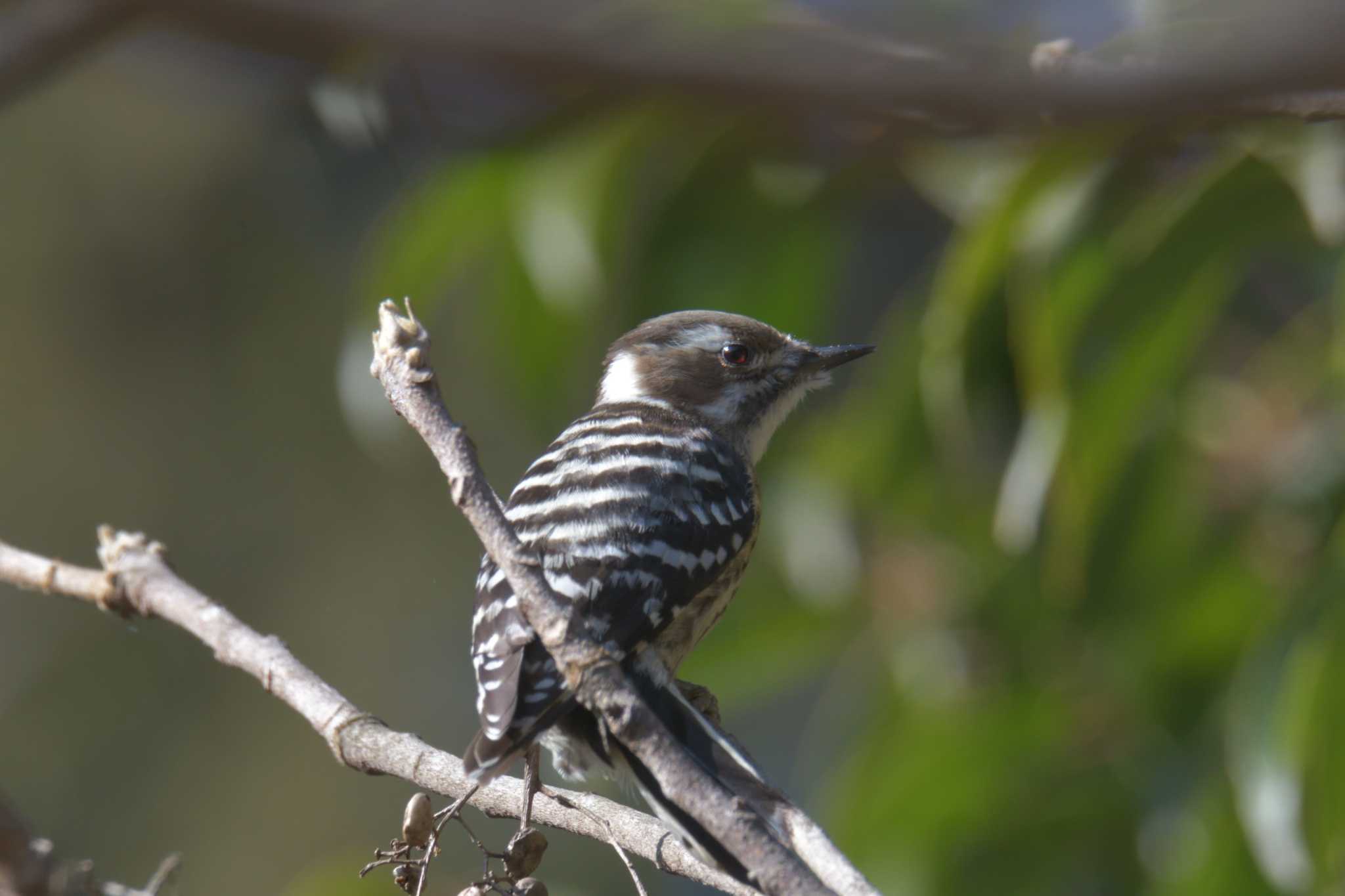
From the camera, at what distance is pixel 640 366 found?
408 cm

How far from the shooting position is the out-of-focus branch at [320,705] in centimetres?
243

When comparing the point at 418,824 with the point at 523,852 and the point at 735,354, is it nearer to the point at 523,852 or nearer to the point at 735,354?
the point at 523,852

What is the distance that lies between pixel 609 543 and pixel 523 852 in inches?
26.8

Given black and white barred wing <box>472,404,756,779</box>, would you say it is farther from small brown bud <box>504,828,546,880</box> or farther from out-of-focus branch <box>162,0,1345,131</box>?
out-of-focus branch <box>162,0,1345,131</box>

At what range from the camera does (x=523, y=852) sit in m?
2.31

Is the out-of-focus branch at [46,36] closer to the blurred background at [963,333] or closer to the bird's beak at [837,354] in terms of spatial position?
the blurred background at [963,333]

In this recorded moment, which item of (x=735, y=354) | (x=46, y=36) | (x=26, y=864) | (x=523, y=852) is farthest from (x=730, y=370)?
(x=46, y=36)

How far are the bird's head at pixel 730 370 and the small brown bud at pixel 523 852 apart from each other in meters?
1.76

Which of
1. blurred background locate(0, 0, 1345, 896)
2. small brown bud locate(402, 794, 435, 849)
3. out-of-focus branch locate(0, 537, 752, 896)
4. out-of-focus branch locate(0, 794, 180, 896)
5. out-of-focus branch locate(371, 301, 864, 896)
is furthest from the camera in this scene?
out-of-focus branch locate(0, 537, 752, 896)

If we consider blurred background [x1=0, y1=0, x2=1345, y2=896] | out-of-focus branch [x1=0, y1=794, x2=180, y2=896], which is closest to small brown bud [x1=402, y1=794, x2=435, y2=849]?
out-of-focus branch [x1=0, y1=794, x2=180, y2=896]

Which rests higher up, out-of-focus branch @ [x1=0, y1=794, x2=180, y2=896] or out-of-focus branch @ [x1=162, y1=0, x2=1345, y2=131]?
out-of-focus branch @ [x1=0, y1=794, x2=180, y2=896]

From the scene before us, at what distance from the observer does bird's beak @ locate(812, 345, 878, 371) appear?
3.99 m

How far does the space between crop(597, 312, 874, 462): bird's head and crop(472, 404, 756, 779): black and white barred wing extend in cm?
57

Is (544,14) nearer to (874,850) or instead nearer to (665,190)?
(665,190)
